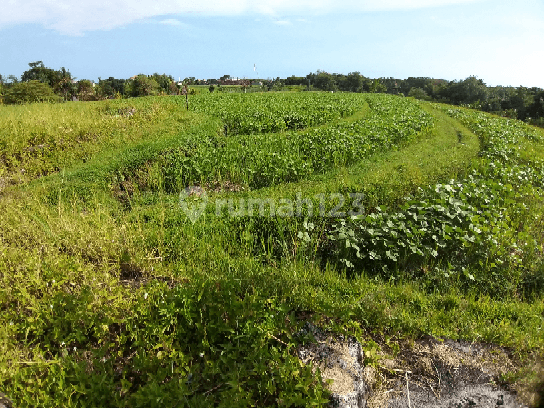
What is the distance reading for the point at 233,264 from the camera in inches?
183

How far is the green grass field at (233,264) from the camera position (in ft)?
10.4

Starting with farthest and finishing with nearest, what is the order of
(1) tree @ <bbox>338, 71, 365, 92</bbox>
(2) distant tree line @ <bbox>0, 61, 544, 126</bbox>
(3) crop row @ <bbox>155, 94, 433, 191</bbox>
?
(1) tree @ <bbox>338, 71, 365, 92</bbox>
(2) distant tree line @ <bbox>0, 61, 544, 126</bbox>
(3) crop row @ <bbox>155, 94, 433, 191</bbox>

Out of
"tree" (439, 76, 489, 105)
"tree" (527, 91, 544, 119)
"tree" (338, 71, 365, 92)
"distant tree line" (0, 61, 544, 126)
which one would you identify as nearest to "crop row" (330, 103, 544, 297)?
"distant tree line" (0, 61, 544, 126)

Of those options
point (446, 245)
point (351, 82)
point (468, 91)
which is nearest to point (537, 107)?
point (468, 91)

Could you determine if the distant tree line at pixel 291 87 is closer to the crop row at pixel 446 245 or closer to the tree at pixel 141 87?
the tree at pixel 141 87

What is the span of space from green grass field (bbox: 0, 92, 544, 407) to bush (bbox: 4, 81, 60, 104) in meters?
17.8

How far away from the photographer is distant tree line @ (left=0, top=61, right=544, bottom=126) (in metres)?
28.6

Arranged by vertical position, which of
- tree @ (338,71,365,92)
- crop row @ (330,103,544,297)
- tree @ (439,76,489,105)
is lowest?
crop row @ (330,103,544,297)

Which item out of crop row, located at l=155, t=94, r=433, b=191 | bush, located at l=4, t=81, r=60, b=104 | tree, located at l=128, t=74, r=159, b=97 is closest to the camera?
crop row, located at l=155, t=94, r=433, b=191

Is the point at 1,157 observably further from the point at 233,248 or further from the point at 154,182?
the point at 233,248

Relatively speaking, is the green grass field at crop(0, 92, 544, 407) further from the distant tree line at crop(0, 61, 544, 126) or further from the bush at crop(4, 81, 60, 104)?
the bush at crop(4, 81, 60, 104)

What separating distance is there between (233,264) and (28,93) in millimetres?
28987

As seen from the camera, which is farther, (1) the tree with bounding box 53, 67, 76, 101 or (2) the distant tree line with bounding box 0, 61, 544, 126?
(1) the tree with bounding box 53, 67, 76, 101

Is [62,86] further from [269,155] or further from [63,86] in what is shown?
[269,155]
